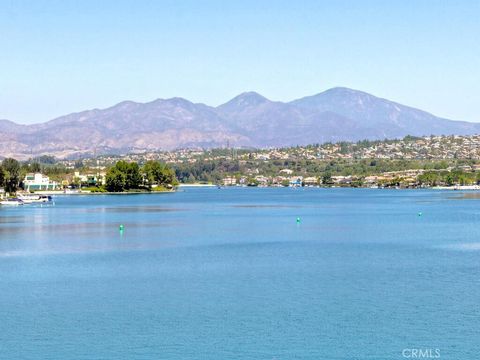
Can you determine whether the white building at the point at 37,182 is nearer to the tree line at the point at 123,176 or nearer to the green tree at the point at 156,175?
the tree line at the point at 123,176

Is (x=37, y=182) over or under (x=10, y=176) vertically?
under

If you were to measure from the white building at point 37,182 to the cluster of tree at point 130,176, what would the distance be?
42.3ft

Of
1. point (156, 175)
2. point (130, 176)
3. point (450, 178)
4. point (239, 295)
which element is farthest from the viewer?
point (450, 178)

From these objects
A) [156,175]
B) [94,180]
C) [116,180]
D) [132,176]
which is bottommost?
[94,180]

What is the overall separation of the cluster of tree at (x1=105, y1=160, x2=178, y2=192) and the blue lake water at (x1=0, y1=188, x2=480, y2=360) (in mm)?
85235

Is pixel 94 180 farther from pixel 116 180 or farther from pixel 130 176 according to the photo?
pixel 116 180

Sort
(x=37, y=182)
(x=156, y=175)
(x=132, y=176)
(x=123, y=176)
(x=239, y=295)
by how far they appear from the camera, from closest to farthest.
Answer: (x=239, y=295)
(x=123, y=176)
(x=132, y=176)
(x=37, y=182)
(x=156, y=175)

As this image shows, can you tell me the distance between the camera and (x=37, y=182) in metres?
148

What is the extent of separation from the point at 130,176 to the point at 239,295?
11380 centimetres

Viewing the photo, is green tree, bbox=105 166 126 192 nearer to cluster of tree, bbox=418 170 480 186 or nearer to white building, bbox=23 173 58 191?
white building, bbox=23 173 58 191

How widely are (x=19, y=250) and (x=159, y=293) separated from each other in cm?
1781

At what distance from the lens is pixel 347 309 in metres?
27.7

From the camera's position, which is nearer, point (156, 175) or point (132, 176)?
point (132, 176)

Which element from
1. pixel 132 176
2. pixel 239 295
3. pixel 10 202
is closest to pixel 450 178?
pixel 132 176
